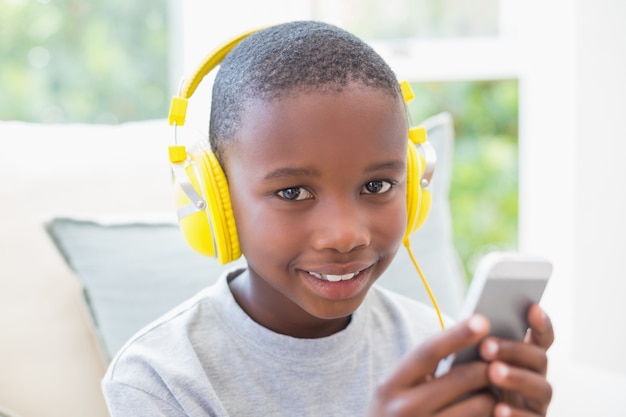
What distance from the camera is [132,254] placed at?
1278mm

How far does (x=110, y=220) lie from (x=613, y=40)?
4.89 feet

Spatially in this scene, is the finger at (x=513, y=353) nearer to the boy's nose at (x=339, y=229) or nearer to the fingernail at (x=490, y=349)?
the fingernail at (x=490, y=349)

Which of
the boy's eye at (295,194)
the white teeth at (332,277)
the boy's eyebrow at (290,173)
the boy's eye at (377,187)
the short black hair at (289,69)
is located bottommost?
the white teeth at (332,277)

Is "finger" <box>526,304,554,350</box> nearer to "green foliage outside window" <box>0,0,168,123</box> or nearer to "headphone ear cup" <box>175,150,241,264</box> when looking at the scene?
"headphone ear cup" <box>175,150,241,264</box>

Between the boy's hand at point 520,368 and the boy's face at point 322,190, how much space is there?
0.75 ft

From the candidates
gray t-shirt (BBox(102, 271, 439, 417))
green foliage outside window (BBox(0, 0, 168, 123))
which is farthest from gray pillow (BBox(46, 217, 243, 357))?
green foliage outside window (BBox(0, 0, 168, 123))

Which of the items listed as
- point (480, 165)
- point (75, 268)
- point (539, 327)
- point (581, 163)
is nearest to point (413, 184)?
point (539, 327)

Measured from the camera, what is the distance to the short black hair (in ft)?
3.05

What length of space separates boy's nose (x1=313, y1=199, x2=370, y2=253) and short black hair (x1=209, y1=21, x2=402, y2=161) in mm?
148

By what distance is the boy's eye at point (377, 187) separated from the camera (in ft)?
3.16

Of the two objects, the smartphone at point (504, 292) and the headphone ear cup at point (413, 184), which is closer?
the smartphone at point (504, 292)

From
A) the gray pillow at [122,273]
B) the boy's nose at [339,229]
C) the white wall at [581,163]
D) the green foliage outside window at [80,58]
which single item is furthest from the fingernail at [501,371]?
the green foliage outside window at [80,58]

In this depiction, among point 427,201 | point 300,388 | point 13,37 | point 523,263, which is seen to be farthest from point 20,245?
point 13,37

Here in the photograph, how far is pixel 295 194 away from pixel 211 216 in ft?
0.38
